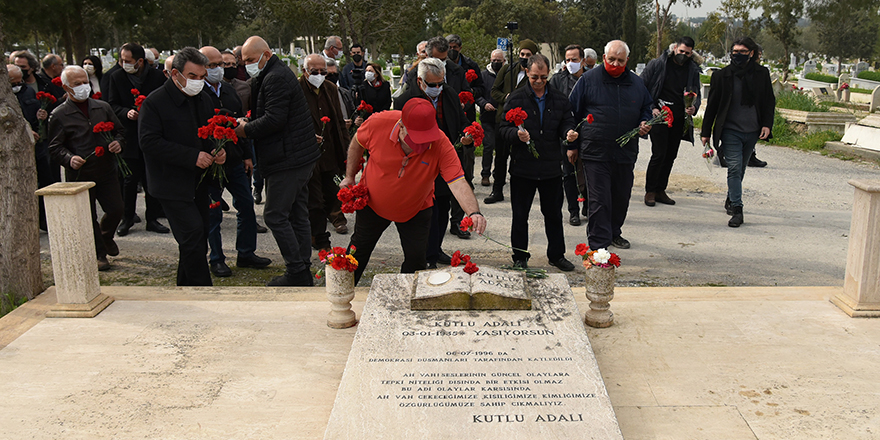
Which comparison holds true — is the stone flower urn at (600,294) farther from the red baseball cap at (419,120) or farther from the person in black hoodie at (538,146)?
the person in black hoodie at (538,146)

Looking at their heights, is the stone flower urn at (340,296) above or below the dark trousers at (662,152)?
below

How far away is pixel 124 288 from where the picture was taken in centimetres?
509

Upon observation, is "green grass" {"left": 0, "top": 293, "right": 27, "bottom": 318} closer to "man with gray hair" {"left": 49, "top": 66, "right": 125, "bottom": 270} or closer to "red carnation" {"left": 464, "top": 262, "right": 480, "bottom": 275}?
"man with gray hair" {"left": 49, "top": 66, "right": 125, "bottom": 270}

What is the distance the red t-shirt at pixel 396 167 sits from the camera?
175 inches

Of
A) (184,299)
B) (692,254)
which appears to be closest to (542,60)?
(692,254)

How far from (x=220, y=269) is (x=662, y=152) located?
5.29 m

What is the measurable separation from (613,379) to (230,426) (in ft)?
6.54

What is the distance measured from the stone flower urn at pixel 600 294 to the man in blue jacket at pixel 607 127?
175 cm

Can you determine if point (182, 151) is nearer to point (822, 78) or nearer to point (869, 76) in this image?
point (822, 78)

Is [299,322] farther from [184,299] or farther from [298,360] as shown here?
[184,299]

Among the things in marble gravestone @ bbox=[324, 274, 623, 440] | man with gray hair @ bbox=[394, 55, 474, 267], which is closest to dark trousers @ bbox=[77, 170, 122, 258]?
man with gray hair @ bbox=[394, 55, 474, 267]

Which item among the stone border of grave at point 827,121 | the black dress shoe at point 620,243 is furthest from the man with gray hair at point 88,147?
the stone border of grave at point 827,121

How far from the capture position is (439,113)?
6074mm

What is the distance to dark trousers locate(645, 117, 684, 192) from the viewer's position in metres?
8.31
